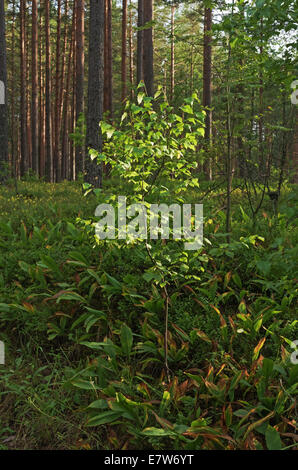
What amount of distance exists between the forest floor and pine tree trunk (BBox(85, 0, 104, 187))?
2844 millimetres

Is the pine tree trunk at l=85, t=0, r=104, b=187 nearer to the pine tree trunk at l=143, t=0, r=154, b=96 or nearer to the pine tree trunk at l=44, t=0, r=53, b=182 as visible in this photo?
the pine tree trunk at l=143, t=0, r=154, b=96

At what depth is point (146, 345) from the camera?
12.3ft

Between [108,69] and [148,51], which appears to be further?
[108,69]

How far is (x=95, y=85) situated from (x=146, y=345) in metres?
6.53

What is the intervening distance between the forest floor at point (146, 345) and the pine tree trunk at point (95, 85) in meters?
Result: 2.84

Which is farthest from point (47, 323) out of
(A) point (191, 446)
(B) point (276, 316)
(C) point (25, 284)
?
(B) point (276, 316)

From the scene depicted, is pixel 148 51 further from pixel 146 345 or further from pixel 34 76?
pixel 146 345

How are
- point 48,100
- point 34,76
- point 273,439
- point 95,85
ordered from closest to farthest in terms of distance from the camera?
point 273,439 → point 95,85 → point 34,76 → point 48,100

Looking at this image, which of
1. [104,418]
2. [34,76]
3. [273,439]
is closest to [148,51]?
[34,76]

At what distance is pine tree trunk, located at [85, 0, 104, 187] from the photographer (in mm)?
8008

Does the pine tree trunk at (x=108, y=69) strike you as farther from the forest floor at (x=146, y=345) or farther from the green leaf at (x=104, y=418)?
the green leaf at (x=104, y=418)

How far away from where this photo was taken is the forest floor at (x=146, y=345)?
297 centimetres

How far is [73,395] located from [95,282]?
57.7 inches

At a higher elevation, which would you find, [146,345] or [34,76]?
[34,76]
